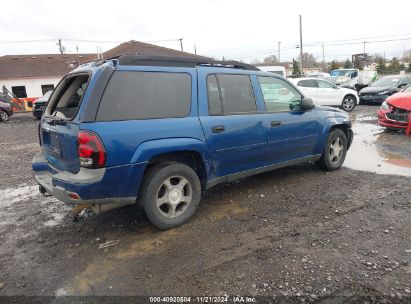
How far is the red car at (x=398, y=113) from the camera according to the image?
8820 mm

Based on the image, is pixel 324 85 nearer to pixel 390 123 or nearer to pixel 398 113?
pixel 390 123

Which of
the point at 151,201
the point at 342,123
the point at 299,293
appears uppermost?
the point at 342,123

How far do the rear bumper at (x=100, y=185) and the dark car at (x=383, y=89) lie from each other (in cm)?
1602

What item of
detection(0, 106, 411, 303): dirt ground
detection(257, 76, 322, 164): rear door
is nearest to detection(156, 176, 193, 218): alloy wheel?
detection(0, 106, 411, 303): dirt ground

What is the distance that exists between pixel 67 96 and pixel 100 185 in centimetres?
155

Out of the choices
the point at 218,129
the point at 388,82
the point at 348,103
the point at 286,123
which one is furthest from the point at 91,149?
the point at 388,82

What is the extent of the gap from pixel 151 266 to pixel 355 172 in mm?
4125

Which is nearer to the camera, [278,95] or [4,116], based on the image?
[278,95]

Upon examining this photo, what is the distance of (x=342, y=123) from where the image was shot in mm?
5848

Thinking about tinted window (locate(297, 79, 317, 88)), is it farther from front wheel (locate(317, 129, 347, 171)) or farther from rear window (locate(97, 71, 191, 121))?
rear window (locate(97, 71, 191, 121))

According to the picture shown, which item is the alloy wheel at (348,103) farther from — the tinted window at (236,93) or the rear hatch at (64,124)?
the rear hatch at (64,124)

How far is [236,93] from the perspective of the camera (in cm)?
445

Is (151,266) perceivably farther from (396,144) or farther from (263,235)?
(396,144)

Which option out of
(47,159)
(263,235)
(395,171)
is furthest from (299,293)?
(395,171)
